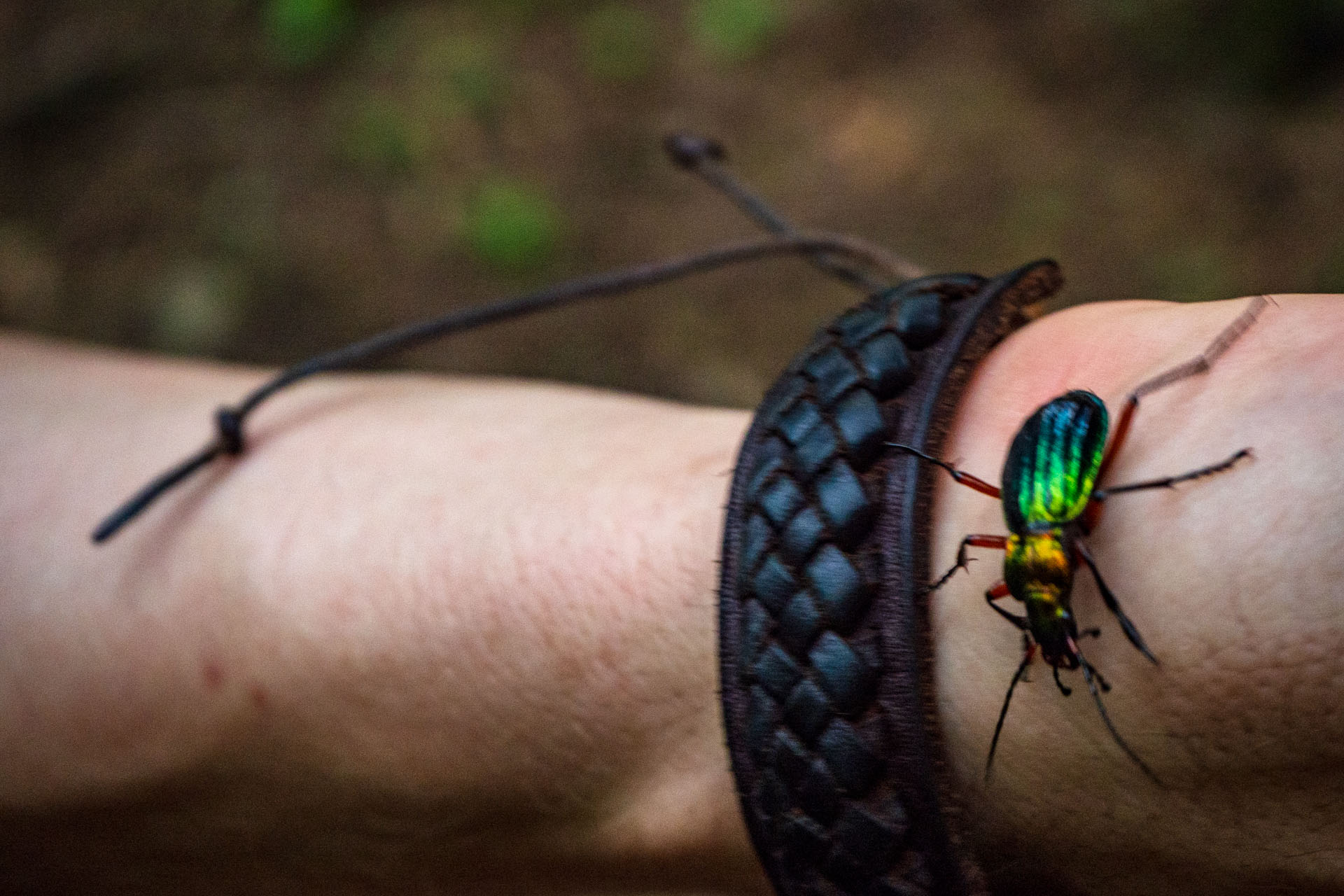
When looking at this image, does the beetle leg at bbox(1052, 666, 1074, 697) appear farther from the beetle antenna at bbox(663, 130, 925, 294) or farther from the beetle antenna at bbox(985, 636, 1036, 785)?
the beetle antenna at bbox(663, 130, 925, 294)

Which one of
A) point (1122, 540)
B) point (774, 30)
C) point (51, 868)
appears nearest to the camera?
point (1122, 540)

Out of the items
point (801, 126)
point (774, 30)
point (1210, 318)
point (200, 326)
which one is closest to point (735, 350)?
point (801, 126)

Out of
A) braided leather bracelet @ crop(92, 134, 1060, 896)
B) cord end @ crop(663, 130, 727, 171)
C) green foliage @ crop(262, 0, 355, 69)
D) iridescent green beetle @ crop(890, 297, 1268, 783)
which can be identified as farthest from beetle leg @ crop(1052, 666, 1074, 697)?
green foliage @ crop(262, 0, 355, 69)

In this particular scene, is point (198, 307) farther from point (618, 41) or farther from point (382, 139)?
point (618, 41)

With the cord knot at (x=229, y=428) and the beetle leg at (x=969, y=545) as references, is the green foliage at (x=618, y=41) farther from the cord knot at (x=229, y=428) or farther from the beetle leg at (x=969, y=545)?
the beetle leg at (x=969, y=545)

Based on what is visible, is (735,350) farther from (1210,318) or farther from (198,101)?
(1210,318)

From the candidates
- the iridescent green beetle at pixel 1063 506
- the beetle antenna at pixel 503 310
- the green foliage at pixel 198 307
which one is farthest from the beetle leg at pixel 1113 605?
the green foliage at pixel 198 307

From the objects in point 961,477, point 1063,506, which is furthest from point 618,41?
point 1063,506
